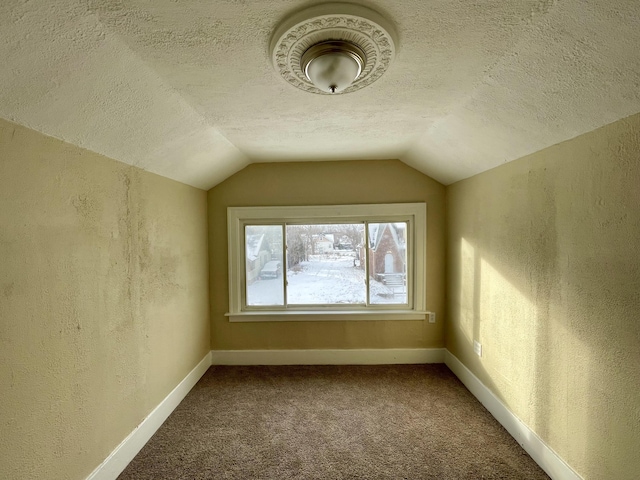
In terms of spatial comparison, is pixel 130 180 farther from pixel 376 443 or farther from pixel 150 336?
pixel 376 443

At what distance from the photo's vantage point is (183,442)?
2072mm

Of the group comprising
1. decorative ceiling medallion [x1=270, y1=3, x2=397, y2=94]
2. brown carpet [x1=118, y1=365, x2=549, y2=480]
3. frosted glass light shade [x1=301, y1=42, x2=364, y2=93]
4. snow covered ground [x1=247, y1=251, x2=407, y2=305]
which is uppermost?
decorative ceiling medallion [x1=270, y1=3, x2=397, y2=94]

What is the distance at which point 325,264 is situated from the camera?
10.9 ft

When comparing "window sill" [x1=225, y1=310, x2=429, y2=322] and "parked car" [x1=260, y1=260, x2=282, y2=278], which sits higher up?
"parked car" [x1=260, y1=260, x2=282, y2=278]

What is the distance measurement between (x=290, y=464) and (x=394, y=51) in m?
2.37

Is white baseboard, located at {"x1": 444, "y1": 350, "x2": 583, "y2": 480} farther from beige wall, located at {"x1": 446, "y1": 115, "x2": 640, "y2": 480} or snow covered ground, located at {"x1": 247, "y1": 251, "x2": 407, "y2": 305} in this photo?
snow covered ground, located at {"x1": 247, "y1": 251, "x2": 407, "y2": 305}

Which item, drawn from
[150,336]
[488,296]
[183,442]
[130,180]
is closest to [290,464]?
[183,442]

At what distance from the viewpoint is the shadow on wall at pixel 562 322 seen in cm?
133

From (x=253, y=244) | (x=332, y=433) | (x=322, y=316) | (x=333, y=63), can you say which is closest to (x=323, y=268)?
(x=322, y=316)

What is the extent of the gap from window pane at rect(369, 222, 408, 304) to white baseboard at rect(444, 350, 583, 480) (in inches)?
36.8

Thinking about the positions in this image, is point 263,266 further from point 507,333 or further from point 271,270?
point 507,333

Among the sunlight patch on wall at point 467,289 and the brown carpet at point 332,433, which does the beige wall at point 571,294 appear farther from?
the brown carpet at point 332,433

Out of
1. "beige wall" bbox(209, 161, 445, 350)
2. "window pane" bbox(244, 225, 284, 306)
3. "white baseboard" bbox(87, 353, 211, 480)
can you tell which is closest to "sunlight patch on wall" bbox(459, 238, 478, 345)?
"beige wall" bbox(209, 161, 445, 350)

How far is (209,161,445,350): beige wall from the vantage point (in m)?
3.14
